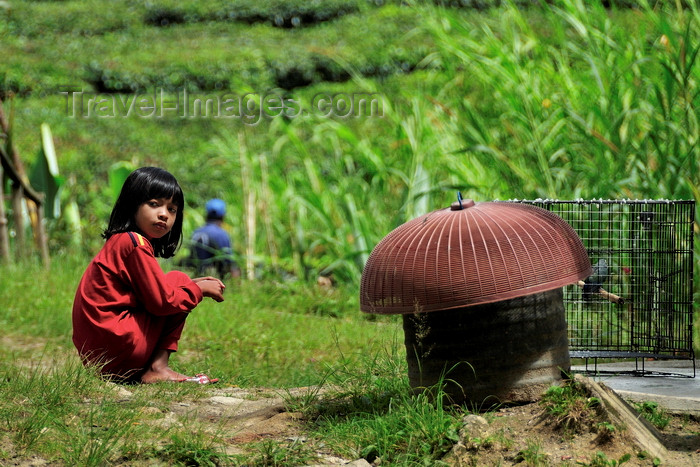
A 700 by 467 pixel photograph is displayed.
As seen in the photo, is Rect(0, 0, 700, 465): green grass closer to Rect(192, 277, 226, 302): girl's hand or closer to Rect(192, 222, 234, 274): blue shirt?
Rect(192, 222, 234, 274): blue shirt

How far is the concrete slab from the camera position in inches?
148

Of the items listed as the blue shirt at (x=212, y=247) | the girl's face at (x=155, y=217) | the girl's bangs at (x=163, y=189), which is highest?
the girl's bangs at (x=163, y=189)

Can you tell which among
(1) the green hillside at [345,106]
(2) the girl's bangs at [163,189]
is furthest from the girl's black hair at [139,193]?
(1) the green hillside at [345,106]

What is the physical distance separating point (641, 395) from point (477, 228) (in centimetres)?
121

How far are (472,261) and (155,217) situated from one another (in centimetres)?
165

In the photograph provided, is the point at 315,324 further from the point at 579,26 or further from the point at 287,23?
the point at 287,23

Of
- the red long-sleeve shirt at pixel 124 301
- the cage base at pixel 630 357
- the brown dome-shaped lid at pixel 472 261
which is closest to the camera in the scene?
the brown dome-shaped lid at pixel 472 261

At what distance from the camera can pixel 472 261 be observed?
322 cm

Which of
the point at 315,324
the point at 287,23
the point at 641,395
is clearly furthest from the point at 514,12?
the point at 287,23

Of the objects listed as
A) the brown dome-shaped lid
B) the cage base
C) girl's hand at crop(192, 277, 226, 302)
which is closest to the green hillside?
the cage base

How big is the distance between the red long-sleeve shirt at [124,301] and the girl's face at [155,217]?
68mm

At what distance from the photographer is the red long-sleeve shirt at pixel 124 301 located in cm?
396

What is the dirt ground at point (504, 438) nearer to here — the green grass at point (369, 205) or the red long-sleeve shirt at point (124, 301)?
the green grass at point (369, 205)

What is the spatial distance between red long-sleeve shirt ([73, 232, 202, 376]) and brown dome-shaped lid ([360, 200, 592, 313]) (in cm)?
106
